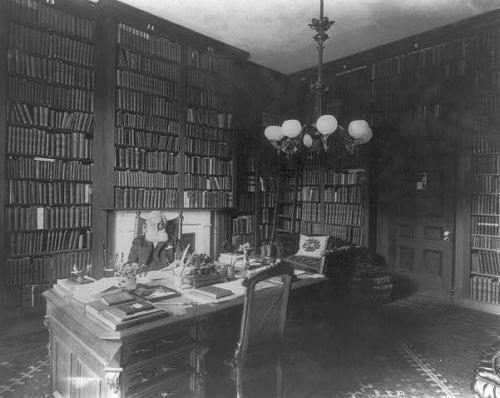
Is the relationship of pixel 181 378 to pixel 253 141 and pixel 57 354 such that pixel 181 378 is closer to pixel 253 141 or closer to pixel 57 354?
pixel 57 354

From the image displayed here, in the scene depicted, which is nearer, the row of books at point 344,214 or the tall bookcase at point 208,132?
the tall bookcase at point 208,132

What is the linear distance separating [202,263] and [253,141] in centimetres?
391

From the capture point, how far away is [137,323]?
1652 mm

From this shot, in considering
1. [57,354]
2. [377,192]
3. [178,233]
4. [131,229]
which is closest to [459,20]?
[377,192]

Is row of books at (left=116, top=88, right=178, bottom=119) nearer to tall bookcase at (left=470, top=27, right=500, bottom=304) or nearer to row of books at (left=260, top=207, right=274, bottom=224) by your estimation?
row of books at (left=260, top=207, right=274, bottom=224)

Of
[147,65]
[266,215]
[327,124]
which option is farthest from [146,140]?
[266,215]

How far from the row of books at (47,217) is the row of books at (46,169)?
1.08 ft

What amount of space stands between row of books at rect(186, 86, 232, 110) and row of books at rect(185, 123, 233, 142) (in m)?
0.30

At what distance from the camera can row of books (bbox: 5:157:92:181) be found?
148 inches

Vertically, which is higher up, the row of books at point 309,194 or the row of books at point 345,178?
the row of books at point 345,178

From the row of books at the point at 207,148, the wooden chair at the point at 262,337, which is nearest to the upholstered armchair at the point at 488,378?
the wooden chair at the point at 262,337

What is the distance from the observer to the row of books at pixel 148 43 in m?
4.36

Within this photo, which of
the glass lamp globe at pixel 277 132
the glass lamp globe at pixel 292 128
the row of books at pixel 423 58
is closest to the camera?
the glass lamp globe at pixel 292 128

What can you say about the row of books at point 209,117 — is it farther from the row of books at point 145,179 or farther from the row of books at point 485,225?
the row of books at point 485,225
